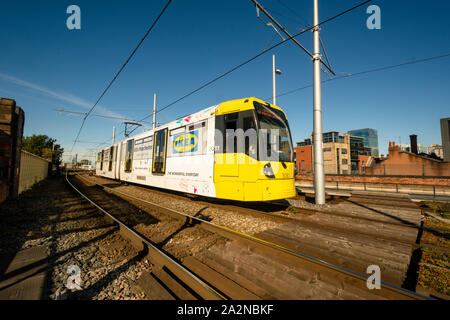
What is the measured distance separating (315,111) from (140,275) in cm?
931

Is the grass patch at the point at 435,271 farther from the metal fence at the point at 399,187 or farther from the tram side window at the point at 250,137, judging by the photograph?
the metal fence at the point at 399,187

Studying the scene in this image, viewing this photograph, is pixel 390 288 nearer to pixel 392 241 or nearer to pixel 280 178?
pixel 392 241

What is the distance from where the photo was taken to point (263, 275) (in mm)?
2717

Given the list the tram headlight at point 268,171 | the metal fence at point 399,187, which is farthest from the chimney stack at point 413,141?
the tram headlight at point 268,171

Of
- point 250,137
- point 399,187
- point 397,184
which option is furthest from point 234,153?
point 399,187

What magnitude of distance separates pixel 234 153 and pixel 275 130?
184cm

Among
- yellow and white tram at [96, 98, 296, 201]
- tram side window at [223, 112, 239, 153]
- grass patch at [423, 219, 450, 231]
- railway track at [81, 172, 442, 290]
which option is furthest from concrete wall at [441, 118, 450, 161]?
tram side window at [223, 112, 239, 153]

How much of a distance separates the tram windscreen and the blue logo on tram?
279cm

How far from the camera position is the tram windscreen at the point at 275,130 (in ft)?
20.0

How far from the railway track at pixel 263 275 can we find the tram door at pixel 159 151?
6.36m

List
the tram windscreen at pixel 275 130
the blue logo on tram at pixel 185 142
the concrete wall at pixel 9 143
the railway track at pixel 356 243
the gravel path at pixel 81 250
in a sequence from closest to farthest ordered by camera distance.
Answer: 1. the gravel path at pixel 81 250
2. the railway track at pixel 356 243
3. the tram windscreen at pixel 275 130
4. the concrete wall at pixel 9 143
5. the blue logo on tram at pixel 185 142

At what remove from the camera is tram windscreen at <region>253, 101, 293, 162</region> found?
611 centimetres

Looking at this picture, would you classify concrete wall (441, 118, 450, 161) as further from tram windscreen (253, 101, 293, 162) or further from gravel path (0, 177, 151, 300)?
gravel path (0, 177, 151, 300)
